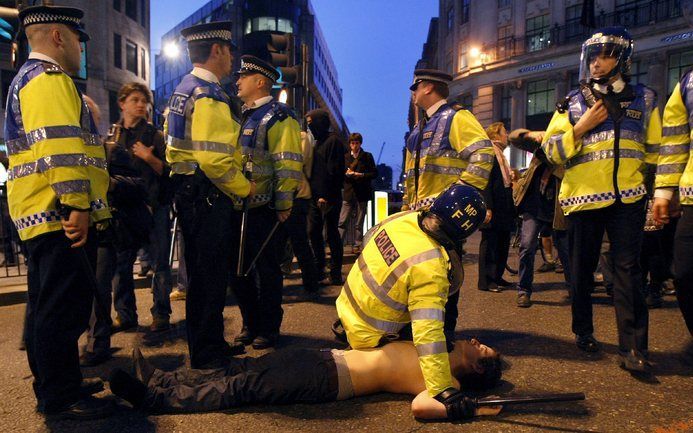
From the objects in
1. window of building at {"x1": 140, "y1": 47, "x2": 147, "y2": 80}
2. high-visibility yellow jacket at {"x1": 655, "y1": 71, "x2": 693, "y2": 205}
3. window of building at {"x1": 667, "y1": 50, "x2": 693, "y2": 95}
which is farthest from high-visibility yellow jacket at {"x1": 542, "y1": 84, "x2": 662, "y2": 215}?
window of building at {"x1": 140, "y1": 47, "x2": 147, "y2": 80}

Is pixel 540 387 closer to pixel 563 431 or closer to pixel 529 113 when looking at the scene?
pixel 563 431

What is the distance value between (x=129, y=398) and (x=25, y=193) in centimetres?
119

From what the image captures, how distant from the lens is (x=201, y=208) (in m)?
3.33

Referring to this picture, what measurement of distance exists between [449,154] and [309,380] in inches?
76.7

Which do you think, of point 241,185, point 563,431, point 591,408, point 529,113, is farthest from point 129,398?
point 529,113

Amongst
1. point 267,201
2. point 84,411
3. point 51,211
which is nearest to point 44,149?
point 51,211

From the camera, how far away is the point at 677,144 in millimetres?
3307

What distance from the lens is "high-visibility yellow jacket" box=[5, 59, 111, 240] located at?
2.55 meters

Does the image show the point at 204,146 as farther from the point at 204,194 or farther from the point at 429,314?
the point at 429,314

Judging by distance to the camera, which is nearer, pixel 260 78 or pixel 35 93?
pixel 35 93

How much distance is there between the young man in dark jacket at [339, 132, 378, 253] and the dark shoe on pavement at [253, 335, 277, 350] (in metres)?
3.89

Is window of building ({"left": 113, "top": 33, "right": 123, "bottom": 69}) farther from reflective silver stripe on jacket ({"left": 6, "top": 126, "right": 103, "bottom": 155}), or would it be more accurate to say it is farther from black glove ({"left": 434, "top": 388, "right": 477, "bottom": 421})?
black glove ({"left": 434, "top": 388, "right": 477, "bottom": 421})

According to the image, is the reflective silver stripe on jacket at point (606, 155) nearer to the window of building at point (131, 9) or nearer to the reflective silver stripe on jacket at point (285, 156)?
the reflective silver stripe on jacket at point (285, 156)

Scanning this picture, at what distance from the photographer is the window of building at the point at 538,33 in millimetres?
29547
